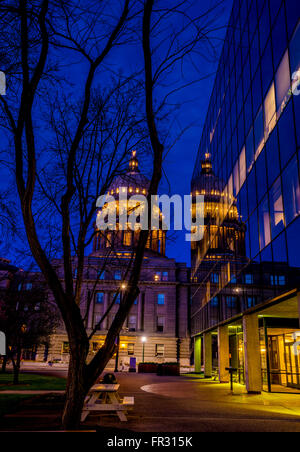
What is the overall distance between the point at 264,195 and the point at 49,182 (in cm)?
955

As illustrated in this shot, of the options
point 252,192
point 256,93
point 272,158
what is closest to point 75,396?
point 272,158

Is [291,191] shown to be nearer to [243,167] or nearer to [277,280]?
[277,280]

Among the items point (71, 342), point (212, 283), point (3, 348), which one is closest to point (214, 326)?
point (212, 283)

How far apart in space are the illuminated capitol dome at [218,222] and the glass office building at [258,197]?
0.08 m

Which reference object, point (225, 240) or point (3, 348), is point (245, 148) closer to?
point (225, 240)

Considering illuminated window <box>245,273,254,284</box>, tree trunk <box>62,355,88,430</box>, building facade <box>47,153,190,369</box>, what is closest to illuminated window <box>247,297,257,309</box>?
illuminated window <box>245,273,254,284</box>

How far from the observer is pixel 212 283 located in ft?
95.3

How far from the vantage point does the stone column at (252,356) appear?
1806cm

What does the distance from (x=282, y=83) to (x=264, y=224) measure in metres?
→ 5.67

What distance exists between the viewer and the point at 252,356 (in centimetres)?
1864

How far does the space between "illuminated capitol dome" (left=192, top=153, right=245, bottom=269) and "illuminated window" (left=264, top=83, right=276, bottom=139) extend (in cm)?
548

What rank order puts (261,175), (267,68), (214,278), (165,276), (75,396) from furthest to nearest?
(165,276) → (214,278) → (261,175) → (267,68) → (75,396)

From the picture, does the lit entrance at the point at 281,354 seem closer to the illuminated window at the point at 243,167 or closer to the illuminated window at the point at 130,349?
the illuminated window at the point at 243,167

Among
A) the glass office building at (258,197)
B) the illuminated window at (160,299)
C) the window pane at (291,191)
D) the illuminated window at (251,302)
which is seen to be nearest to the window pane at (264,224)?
the glass office building at (258,197)
